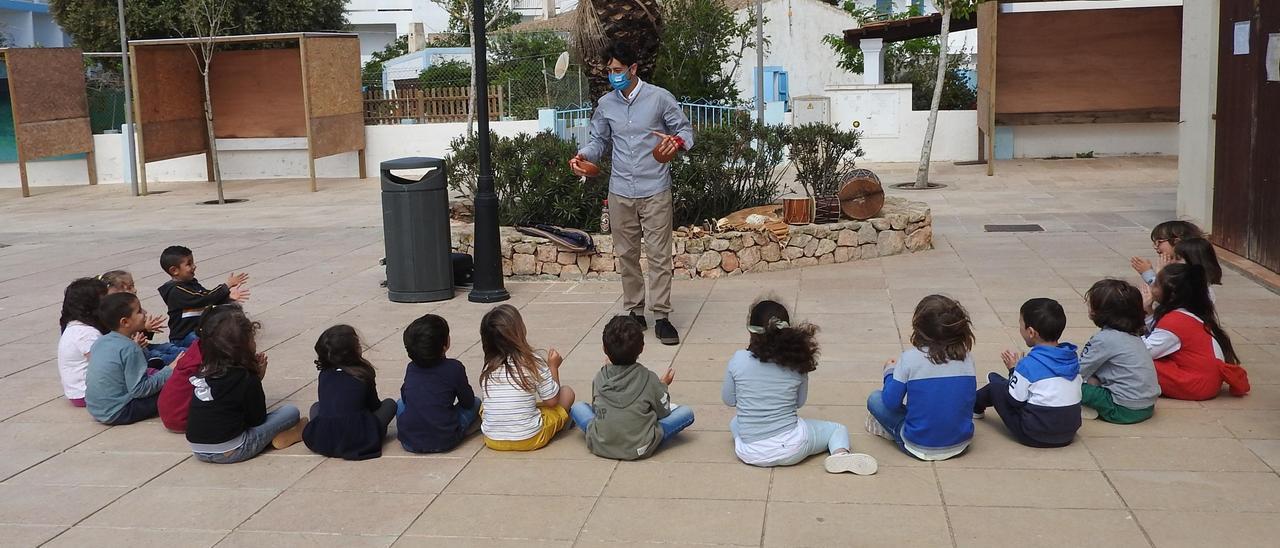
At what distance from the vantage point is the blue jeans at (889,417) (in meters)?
5.05

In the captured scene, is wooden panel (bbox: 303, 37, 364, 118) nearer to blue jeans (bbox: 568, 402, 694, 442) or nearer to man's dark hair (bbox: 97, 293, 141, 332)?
man's dark hair (bbox: 97, 293, 141, 332)

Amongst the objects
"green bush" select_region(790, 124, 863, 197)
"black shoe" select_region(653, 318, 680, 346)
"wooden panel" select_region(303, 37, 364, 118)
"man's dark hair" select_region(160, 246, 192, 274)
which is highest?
"wooden panel" select_region(303, 37, 364, 118)

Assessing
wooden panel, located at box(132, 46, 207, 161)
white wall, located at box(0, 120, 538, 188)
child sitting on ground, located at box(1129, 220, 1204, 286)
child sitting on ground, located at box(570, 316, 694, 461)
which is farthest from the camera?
white wall, located at box(0, 120, 538, 188)

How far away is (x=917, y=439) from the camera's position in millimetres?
4934

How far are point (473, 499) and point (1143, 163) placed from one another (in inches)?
613

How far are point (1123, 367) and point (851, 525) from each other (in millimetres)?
1721

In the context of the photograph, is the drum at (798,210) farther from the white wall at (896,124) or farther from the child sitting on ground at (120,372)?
the white wall at (896,124)

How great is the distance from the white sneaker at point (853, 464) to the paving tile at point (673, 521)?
447 millimetres

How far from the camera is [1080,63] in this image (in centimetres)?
1853

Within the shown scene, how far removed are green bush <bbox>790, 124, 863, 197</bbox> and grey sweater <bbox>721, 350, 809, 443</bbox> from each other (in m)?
6.17

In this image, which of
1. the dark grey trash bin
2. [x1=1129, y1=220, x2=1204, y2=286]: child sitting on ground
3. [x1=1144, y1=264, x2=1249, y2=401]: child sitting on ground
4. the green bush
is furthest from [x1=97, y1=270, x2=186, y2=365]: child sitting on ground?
the green bush

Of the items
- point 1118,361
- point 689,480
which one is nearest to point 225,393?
point 689,480

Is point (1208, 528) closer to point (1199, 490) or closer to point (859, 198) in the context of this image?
point (1199, 490)

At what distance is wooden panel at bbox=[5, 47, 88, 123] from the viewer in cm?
1803
